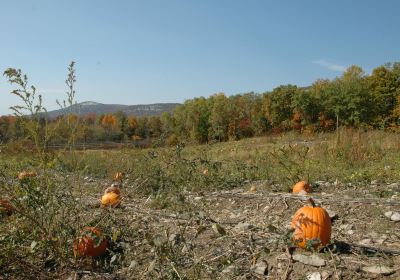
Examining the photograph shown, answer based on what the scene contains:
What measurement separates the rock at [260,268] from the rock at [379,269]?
708 mm

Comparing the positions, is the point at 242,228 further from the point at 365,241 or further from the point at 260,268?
the point at 365,241

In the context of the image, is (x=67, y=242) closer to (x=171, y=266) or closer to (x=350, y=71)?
(x=171, y=266)

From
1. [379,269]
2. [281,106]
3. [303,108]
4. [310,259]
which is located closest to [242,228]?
[310,259]

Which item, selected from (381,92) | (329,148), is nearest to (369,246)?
(329,148)

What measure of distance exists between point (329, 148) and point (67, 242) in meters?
9.16

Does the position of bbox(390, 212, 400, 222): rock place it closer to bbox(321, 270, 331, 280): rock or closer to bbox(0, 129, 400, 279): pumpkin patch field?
bbox(0, 129, 400, 279): pumpkin patch field

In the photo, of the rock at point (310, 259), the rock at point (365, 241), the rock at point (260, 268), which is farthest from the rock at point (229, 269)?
the rock at point (365, 241)

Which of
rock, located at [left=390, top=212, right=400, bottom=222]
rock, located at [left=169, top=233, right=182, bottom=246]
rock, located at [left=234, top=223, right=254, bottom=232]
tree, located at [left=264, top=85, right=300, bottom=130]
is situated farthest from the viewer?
tree, located at [left=264, top=85, right=300, bottom=130]

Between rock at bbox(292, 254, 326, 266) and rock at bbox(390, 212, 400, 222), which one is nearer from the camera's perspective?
rock at bbox(292, 254, 326, 266)

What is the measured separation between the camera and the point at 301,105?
4859 cm

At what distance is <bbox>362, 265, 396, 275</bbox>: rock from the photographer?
2723 millimetres

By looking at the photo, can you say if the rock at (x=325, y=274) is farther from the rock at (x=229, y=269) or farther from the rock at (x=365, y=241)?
the rock at (x=365, y=241)

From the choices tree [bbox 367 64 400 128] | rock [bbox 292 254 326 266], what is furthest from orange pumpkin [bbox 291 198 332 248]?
tree [bbox 367 64 400 128]

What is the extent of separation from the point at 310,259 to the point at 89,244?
1.90 metres
